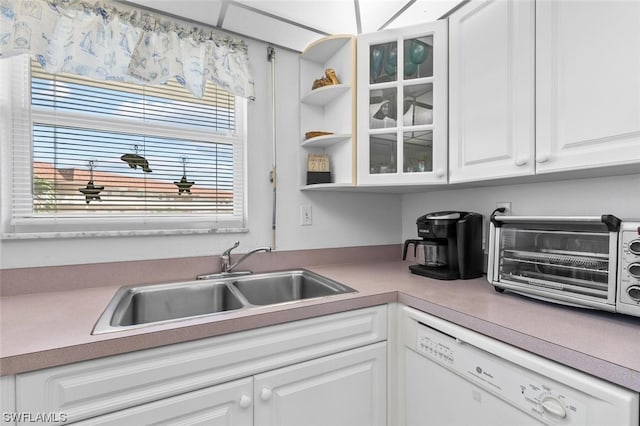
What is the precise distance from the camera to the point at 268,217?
1.69 meters

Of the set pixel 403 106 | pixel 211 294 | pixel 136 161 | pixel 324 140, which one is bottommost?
pixel 211 294

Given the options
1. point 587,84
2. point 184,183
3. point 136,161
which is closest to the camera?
point 587,84

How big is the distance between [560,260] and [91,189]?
6.14 feet

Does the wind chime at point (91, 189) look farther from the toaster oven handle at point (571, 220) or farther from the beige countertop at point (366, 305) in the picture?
the toaster oven handle at point (571, 220)

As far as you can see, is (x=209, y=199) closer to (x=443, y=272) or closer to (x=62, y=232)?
(x=62, y=232)

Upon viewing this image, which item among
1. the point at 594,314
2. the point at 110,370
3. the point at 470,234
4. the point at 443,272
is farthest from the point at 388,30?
the point at 110,370

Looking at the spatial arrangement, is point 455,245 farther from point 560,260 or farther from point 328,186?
point 328,186

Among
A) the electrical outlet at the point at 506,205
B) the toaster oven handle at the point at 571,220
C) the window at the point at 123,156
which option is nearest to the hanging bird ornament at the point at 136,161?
the window at the point at 123,156

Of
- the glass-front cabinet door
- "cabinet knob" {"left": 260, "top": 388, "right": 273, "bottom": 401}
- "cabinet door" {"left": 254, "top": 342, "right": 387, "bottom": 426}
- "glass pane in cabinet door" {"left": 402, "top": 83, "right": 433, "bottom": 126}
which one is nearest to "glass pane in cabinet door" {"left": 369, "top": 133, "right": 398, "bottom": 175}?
the glass-front cabinet door

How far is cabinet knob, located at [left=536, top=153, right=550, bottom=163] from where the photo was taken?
1.03 m

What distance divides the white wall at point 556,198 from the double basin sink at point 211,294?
35.1 inches

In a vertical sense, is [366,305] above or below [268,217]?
below

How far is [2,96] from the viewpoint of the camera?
119 cm

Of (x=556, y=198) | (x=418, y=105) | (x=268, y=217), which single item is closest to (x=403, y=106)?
(x=418, y=105)
